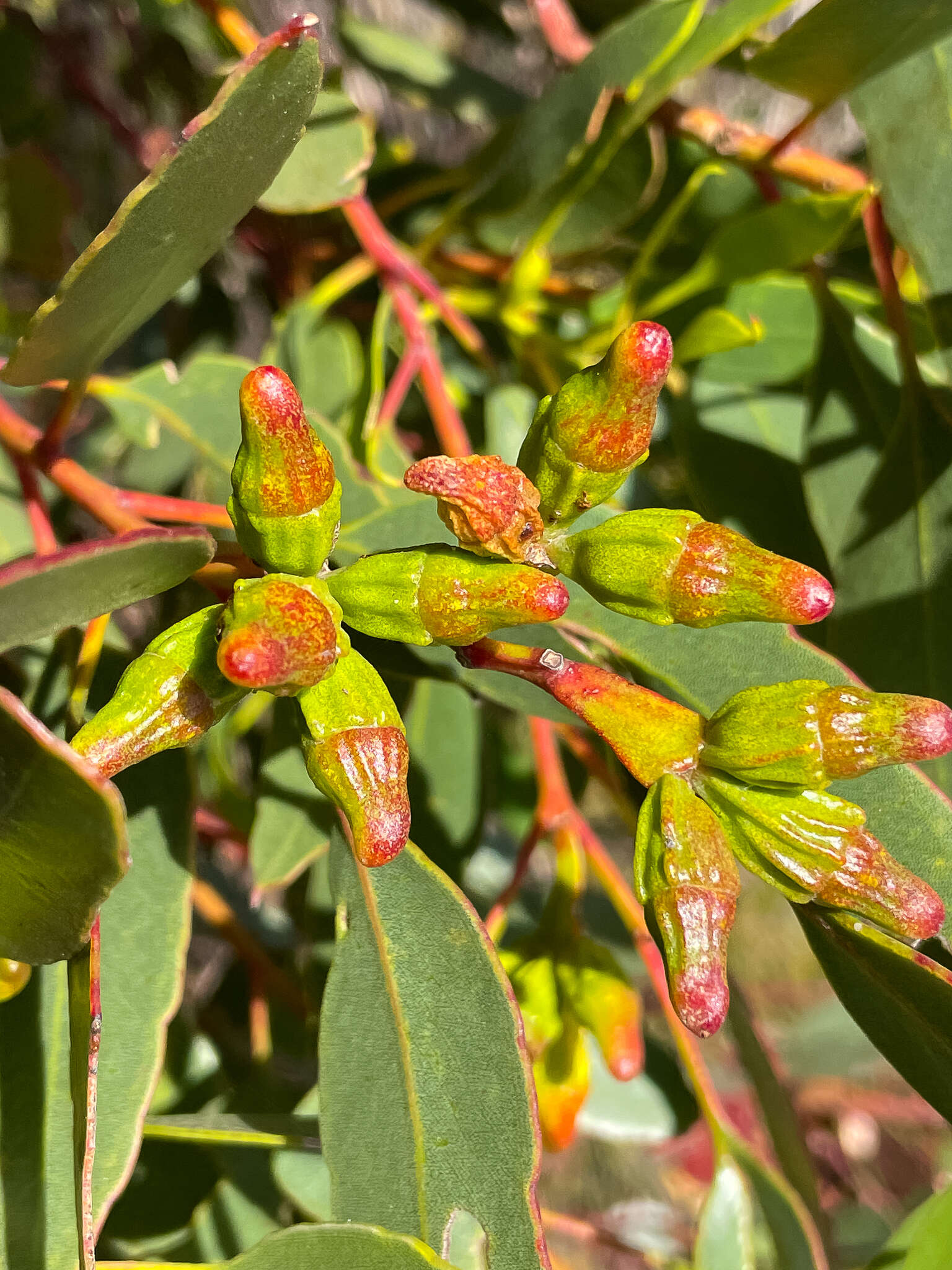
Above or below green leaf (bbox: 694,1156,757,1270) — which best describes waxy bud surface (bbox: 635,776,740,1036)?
above

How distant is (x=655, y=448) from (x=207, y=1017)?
115 cm

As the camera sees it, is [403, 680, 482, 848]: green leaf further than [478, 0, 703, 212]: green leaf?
Yes

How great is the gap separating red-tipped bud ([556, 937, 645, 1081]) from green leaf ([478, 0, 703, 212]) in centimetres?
82

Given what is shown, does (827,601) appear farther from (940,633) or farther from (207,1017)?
(207,1017)

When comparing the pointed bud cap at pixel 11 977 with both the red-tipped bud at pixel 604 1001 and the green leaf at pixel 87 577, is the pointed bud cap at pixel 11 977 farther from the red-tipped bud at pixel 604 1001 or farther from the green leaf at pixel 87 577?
the red-tipped bud at pixel 604 1001

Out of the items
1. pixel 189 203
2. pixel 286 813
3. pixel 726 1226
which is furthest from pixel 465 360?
pixel 726 1226

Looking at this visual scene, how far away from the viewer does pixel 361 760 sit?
0.59 meters

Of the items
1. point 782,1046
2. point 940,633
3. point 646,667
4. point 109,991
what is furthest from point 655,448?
point 782,1046

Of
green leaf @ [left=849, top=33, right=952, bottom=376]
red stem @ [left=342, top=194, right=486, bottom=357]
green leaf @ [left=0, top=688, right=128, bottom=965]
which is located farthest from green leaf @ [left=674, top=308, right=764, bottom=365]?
green leaf @ [left=0, top=688, right=128, bottom=965]

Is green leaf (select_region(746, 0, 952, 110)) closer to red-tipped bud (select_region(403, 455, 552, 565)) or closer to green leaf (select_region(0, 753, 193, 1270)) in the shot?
red-tipped bud (select_region(403, 455, 552, 565))

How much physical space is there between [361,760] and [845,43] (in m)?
0.78

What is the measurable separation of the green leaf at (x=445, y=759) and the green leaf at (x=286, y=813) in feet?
0.48

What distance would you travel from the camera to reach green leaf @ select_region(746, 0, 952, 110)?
2.78ft

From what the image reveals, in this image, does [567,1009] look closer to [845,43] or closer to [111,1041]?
[111,1041]
